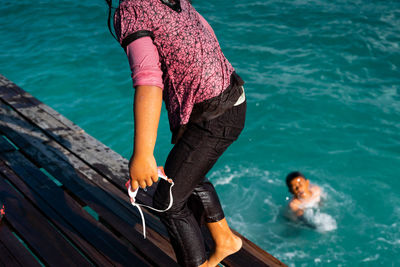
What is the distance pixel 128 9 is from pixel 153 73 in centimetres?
31

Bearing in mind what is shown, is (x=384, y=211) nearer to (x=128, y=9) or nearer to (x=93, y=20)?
(x=128, y=9)

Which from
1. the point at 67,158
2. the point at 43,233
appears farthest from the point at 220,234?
the point at 67,158

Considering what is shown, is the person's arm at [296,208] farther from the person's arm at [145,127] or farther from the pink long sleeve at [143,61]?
the pink long sleeve at [143,61]

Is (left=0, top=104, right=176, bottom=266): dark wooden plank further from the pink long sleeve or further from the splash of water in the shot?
the splash of water

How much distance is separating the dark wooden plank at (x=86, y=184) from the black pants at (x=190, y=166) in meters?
0.52

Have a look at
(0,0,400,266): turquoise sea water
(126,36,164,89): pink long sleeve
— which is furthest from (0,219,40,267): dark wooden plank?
(0,0,400,266): turquoise sea water

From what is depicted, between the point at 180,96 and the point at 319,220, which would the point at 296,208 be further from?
the point at 180,96

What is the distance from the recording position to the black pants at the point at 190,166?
1.97 meters

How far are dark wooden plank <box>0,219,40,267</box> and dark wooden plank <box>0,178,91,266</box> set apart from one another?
0.16ft

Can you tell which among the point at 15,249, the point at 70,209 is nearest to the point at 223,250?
the point at 70,209

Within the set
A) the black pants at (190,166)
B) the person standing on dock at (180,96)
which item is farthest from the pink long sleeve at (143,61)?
the black pants at (190,166)

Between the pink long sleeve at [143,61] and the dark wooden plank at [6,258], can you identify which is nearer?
the pink long sleeve at [143,61]

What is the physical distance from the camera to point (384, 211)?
18.3ft

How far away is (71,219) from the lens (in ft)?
9.69
